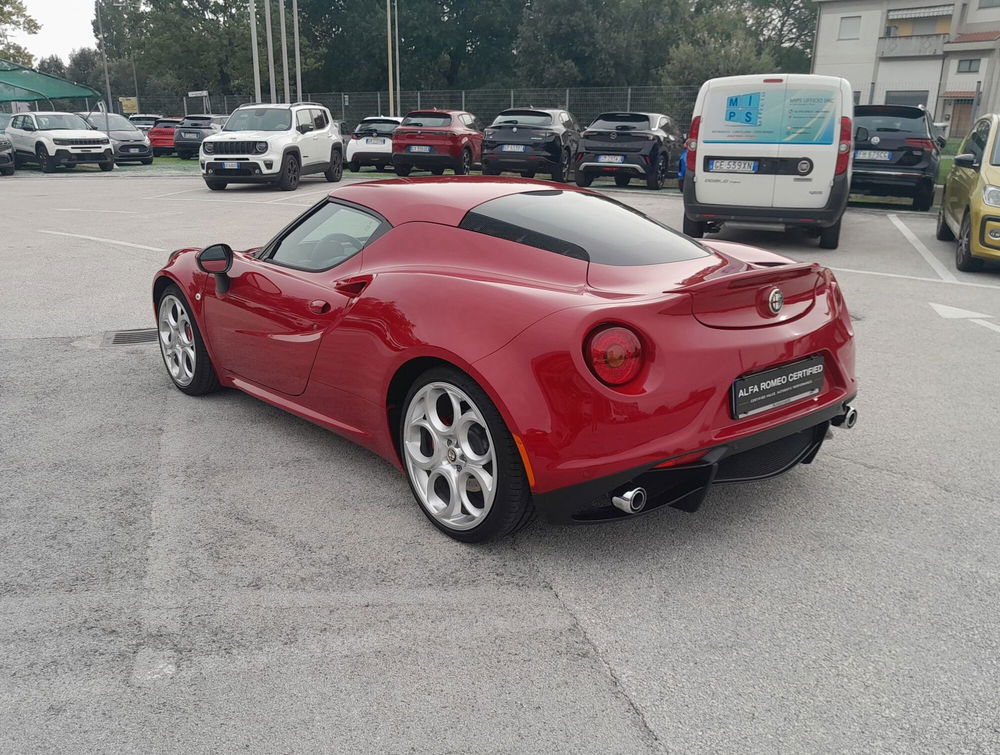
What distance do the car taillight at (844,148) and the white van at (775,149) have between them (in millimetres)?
11

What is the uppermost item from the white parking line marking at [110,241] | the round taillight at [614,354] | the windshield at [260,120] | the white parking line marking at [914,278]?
the windshield at [260,120]

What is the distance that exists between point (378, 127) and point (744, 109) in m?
14.2

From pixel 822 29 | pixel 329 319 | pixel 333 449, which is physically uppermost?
pixel 822 29

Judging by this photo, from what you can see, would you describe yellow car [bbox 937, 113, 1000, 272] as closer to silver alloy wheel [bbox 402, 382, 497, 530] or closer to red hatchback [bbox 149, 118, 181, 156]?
silver alloy wheel [bbox 402, 382, 497, 530]

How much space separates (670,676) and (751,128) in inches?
345

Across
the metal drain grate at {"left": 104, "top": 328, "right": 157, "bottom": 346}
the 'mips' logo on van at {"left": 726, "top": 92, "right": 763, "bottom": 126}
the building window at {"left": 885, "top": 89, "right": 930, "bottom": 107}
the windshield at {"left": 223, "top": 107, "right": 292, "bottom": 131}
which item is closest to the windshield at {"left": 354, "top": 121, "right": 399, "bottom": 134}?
the windshield at {"left": 223, "top": 107, "right": 292, "bottom": 131}

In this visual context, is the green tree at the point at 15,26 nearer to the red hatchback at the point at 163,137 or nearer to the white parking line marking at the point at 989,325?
the red hatchback at the point at 163,137

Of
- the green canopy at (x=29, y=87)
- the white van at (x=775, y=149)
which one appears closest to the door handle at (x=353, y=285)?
the white van at (x=775, y=149)

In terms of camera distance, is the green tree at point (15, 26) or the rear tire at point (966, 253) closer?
the rear tire at point (966, 253)

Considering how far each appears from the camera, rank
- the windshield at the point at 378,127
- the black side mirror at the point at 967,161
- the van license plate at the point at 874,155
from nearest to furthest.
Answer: the black side mirror at the point at 967,161
the van license plate at the point at 874,155
the windshield at the point at 378,127

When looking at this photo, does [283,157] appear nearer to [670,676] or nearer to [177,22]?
[670,676]

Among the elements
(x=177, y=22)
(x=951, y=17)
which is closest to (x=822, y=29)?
(x=951, y=17)

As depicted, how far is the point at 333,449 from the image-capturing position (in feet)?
14.2

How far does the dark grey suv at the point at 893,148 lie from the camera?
14000 millimetres
